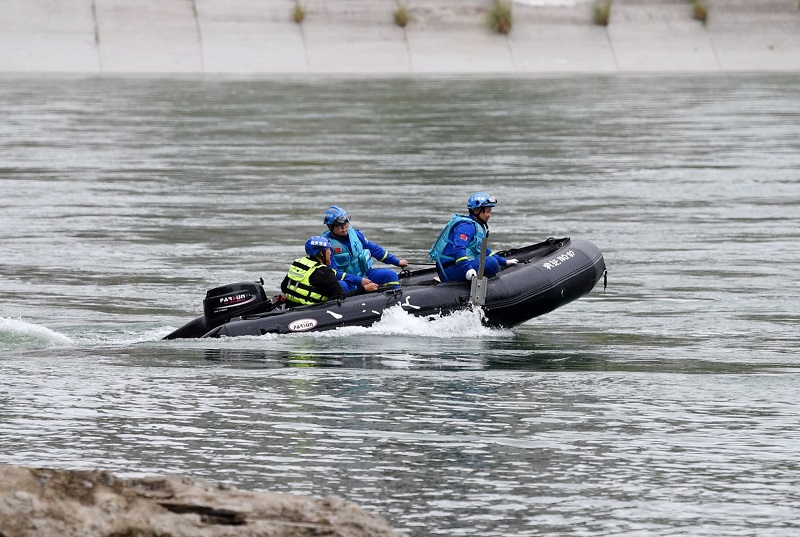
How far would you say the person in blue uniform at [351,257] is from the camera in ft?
51.2

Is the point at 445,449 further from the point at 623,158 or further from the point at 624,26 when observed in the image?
the point at 624,26

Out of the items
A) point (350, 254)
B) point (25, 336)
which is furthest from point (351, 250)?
point (25, 336)

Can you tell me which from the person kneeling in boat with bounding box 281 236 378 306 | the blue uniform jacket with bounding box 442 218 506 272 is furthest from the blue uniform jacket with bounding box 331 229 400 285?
the blue uniform jacket with bounding box 442 218 506 272

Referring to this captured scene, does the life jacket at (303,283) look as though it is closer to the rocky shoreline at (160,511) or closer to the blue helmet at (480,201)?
the blue helmet at (480,201)

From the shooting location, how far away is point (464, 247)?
51.5ft

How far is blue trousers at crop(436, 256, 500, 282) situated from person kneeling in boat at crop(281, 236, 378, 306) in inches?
47.8

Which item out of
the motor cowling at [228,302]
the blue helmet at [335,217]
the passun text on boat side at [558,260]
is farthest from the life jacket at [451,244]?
the motor cowling at [228,302]

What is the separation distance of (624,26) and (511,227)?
29.1m

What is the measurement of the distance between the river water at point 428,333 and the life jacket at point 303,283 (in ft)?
1.64

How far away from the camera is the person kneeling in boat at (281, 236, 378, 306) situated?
15.1 m

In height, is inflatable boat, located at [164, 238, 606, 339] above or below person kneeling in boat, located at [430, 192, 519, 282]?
below

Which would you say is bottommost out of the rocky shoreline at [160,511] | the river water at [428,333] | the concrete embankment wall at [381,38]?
the rocky shoreline at [160,511]

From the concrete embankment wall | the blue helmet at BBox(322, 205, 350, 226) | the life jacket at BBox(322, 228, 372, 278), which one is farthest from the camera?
the concrete embankment wall

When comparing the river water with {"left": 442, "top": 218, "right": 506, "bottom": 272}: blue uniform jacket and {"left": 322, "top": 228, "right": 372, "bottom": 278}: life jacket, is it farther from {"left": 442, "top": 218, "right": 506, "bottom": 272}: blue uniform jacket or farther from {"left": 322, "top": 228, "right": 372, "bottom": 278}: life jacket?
{"left": 322, "top": 228, "right": 372, "bottom": 278}: life jacket
